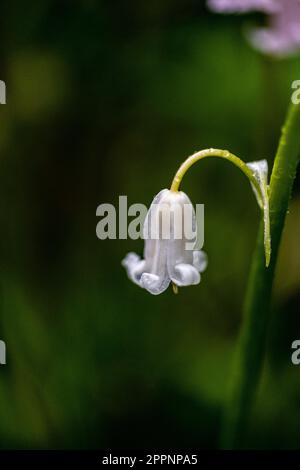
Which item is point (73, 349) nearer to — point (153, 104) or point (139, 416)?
point (139, 416)

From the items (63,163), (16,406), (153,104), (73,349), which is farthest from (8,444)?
(153,104)

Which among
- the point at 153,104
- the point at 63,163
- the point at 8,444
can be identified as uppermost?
the point at 153,104

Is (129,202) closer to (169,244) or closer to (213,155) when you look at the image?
(169,244)

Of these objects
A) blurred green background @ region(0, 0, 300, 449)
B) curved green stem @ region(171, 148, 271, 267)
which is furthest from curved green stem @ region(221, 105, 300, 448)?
blurred green background @ region(0, 0, 300, 449)

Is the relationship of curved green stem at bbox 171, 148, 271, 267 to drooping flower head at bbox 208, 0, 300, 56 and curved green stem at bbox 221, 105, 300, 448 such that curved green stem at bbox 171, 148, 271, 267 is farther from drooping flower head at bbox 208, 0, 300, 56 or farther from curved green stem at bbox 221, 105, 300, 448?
drooping flower head at bbox 208, 0, 300, 56

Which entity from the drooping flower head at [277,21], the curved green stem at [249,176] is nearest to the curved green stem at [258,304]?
the curved green stem at [249,176]

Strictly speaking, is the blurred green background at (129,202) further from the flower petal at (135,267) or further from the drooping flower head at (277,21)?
the flower petal at (135,267)

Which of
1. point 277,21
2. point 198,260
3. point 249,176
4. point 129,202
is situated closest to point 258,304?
point 198,260
